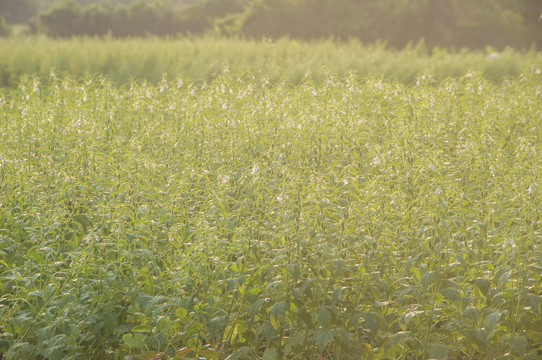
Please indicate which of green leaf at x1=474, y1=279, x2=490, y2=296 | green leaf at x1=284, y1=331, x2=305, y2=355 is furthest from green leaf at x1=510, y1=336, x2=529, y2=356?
green leaf at x1=284, y1=331, x2=305, y2=355

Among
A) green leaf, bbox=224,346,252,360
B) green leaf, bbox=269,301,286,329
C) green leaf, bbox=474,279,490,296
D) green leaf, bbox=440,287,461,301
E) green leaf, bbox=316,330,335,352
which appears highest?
green leaf, bbox=474,279,490,296

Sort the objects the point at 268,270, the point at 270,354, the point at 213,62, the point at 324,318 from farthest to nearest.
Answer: the point at 213,62 < the point at 268,270 < the point at 270,354 < the point at 324,318

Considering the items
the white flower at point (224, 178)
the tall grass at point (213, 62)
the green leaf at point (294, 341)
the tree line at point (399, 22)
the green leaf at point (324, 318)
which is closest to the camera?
the green leaf at point (324, 318)

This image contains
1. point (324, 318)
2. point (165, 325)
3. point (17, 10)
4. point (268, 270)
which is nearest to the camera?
point (165, 325)

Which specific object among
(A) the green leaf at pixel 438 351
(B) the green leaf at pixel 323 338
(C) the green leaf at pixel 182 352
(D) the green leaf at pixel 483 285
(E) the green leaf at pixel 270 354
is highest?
(D) the green leaf at pixel 483 285

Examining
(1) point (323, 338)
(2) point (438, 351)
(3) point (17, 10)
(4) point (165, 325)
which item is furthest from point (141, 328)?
(3) point (17, 10)

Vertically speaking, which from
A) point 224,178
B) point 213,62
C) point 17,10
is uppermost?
point 224,178

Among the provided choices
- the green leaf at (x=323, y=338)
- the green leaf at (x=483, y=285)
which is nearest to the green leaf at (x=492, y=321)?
the green leaf at (x=483, y=285)

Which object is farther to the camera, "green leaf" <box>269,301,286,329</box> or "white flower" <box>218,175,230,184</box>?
"white flower" <box>218,175,230,184</box>

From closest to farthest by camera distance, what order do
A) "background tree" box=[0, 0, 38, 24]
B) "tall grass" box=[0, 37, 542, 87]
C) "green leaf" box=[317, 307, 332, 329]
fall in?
"green leaf" box=[317, 307, 332, 329] < "tall grass" box=[0, 37, 542, 87] < "background tree" box=[0, 0, 38, 24]

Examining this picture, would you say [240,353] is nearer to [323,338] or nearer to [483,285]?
[323,338]

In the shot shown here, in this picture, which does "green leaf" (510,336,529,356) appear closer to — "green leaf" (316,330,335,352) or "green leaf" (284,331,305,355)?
"green leaf" (316,330,335,352)

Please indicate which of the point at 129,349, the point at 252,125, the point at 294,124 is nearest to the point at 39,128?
the point at 252,125

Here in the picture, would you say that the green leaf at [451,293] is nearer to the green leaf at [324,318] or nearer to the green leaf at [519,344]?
the green leaf at [519,344]
